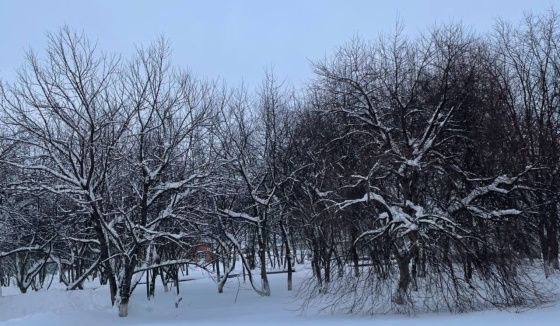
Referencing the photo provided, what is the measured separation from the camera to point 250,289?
26984 mm

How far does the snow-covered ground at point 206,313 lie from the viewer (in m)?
12.6

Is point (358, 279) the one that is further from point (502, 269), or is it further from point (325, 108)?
point (325, 108)

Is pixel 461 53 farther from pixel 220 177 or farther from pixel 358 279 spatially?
pixel 220 177

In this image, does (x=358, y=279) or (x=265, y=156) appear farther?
(x=265, y=156)

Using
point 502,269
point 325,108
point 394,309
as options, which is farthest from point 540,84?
point 394,309

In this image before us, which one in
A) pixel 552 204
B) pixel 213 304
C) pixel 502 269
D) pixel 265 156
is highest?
pixel 265 156

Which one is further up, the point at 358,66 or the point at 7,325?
the point at 358,66

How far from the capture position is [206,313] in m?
19.4

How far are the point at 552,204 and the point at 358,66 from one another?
820 centimetres

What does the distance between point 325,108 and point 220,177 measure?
15.4 feet

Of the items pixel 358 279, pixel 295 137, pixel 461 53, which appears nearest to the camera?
pixel 358 279

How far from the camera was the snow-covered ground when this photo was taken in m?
12.6

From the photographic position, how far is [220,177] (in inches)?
789

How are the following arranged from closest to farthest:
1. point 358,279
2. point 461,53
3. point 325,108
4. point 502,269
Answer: point 502,269
point 358,279
point 461,53
point 325,108
